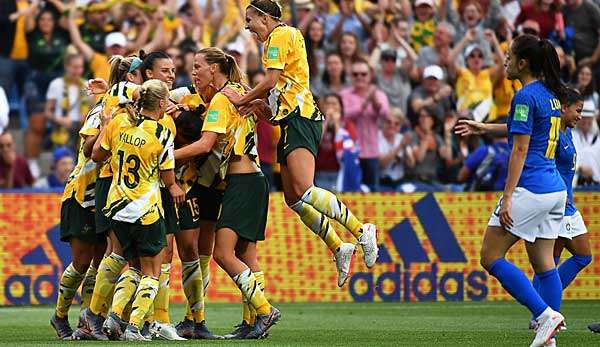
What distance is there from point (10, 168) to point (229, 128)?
840 centimetres

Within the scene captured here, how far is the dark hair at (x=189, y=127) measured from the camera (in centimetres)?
1133

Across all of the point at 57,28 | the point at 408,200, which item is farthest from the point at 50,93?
the point at 408,200

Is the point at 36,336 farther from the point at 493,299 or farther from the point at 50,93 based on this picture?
the point at 50,93

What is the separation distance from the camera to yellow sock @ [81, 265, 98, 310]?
38.2ft

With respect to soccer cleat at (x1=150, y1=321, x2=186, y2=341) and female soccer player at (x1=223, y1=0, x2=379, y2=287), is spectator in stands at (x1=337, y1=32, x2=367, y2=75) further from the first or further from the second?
soccer cleat at (x1=150, y1=321, x2=186, y2=341)

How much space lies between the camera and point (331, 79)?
773 inches

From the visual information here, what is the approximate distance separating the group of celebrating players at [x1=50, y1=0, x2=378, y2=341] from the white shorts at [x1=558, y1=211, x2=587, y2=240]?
213 centimetres

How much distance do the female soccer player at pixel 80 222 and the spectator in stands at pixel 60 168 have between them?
7175 millimetres

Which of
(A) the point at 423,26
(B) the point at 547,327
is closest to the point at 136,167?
(B) the point at 547,327

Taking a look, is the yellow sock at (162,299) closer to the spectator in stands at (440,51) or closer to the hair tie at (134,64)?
the hair tie at (134,64)

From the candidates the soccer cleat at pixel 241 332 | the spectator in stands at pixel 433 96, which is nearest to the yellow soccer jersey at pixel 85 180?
the soccer cleat at pixel 241 332

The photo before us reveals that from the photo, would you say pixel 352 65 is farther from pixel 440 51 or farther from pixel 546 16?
pixel 546 16

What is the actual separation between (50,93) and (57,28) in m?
1.08

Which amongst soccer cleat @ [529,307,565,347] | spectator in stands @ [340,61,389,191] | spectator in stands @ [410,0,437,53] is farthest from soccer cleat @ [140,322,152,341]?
spectator in stands @ [410,0,437,53]
